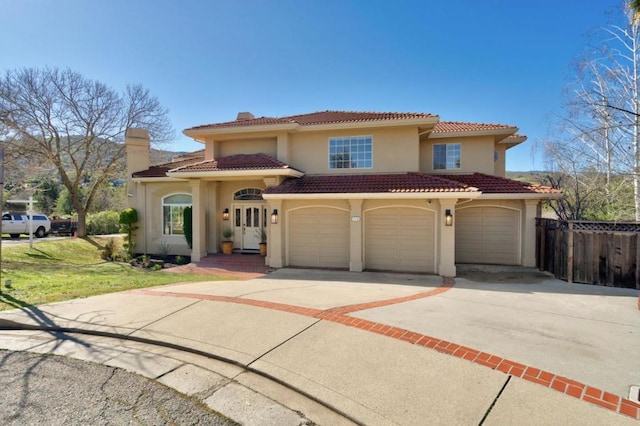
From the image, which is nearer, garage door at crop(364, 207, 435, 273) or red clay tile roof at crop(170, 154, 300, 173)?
garage door at crop(364, 207, 435, 273)

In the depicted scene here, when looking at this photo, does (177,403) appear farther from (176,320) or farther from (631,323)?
(631,323)

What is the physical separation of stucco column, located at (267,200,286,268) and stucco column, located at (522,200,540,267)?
1012cm

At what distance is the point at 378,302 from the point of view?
7.33 metres

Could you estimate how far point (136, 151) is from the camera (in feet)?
59.8

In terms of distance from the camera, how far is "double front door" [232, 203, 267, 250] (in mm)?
16047

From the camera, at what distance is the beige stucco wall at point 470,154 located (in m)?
15.4

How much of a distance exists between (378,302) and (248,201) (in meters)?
10.3

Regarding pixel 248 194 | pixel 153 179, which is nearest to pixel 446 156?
→ pixel 248 194

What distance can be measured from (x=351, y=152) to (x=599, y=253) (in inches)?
369

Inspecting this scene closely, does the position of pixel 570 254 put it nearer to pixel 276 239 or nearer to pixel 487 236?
pixel 487 236

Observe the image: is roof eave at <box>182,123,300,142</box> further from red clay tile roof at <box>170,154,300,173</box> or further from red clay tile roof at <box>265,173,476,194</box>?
red clay tile roof at <box>265,173,476,194</box>

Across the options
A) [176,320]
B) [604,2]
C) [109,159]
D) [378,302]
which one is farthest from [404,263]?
[109,159]

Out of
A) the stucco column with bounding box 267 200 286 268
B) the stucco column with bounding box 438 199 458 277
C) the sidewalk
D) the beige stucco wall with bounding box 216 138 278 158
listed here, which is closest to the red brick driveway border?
the sidewalk

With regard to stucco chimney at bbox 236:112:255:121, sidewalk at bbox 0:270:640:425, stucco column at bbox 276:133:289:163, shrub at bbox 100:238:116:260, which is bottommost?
shrub at bbox 100:238:116:260
